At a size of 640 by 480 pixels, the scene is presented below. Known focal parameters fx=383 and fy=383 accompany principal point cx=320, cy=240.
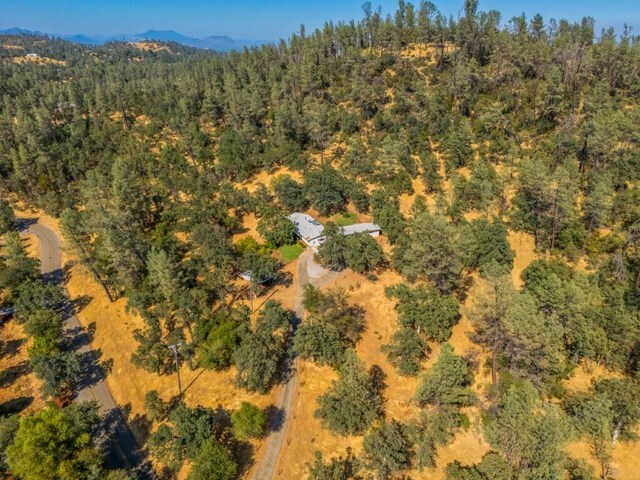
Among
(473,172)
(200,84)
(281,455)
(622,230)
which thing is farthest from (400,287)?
(200,84)

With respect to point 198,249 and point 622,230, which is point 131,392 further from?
point 622,230

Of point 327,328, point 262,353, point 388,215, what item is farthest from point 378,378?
point 388,215

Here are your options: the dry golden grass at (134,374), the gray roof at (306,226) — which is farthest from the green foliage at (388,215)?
the dry golden grass at (134,374)

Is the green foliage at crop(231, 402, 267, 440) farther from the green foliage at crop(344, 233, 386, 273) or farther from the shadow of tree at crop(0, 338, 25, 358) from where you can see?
the shadow of tree at crop(0, 338, 25, 358)

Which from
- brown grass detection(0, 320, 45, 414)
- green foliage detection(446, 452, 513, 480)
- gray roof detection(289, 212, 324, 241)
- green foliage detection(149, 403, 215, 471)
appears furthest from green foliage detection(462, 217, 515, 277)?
brown grass detection(0, 320, 45, 414)

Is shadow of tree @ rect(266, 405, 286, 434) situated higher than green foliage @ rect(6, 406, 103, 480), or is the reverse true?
green foliage @ rect(6, 406, 103, 480)

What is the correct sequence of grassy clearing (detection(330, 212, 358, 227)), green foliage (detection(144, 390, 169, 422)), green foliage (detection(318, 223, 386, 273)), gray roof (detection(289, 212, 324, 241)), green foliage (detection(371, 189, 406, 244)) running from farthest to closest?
1. grassy clearing (detection(330, 212, 358, 227))
2. gray roof (detection(289, 212, 324, 241))
3. green foliage (detection(371, 189, 406, 244))
4. green foliage (detection(318, 223, 386, 273))
5. green foliage (detection(144, 390, 169, 422))

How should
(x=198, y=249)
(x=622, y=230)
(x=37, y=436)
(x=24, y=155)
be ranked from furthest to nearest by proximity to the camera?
(x=24, y=155), (x=198, y=249), (x=622, y=230), (x=37, y=436)
